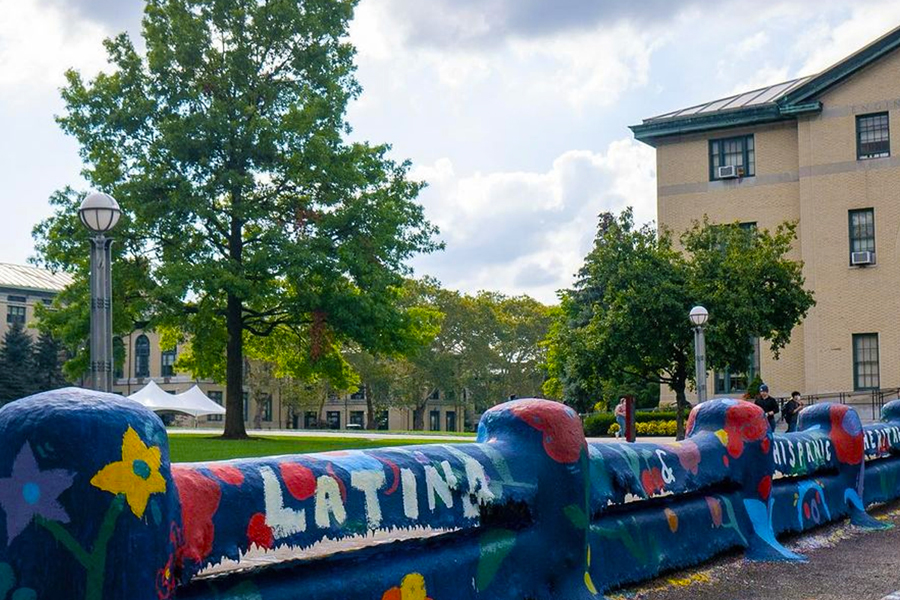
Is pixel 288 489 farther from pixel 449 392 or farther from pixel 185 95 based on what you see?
pixel 449 392

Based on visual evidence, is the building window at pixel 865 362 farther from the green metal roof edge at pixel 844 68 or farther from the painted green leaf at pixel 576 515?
the painted green leaf at pixel 576 515

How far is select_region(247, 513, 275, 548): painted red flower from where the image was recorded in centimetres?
414

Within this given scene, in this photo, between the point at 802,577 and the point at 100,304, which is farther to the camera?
the point at 100,304

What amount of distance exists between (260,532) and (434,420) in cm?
10696

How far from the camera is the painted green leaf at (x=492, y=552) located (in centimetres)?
544

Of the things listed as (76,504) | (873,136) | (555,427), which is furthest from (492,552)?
(873,136)

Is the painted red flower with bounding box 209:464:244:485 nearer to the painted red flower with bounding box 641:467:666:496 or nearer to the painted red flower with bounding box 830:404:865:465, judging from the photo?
the painted red flower with bounding box 641:467:666:496

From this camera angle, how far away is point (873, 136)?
129 feet

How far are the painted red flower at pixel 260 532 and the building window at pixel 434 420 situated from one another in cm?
10600

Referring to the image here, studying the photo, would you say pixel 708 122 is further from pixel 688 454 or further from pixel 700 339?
pixel 688 454

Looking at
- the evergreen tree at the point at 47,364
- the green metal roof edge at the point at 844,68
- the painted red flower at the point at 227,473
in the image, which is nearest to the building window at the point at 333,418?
the evergreen tree at the point at 47,364

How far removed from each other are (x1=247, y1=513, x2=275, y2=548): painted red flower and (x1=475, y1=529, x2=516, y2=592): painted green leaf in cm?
154

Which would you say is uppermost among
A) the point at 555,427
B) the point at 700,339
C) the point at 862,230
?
the point at 862,230

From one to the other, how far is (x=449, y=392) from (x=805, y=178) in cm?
5243
